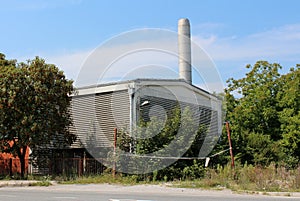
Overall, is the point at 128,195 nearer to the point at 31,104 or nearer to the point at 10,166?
the point at 31,104

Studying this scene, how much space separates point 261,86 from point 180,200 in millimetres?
33294

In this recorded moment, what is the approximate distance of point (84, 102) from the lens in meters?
31.5

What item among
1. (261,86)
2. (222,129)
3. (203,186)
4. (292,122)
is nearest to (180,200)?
(203,186)

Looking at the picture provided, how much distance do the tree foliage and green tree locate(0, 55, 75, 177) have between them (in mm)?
17836

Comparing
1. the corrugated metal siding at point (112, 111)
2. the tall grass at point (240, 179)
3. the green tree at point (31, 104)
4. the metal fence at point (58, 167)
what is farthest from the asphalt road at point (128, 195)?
the corrugated metal siding at point (112, 111)

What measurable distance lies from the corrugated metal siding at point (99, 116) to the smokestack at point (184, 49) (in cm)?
1147

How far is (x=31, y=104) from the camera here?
2727 centimetres

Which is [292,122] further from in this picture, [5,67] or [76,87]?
[5,67]

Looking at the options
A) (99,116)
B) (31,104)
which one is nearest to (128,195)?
(31,104)

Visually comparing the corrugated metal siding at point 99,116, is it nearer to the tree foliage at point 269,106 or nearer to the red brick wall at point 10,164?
the red brick wall at point 10,164

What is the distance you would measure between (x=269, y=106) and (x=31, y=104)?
25.5 metres

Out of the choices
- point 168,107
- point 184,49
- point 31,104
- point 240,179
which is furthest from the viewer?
point 184,49

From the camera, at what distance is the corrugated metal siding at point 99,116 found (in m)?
29.6

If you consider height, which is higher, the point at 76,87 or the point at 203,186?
the point at 76,87
